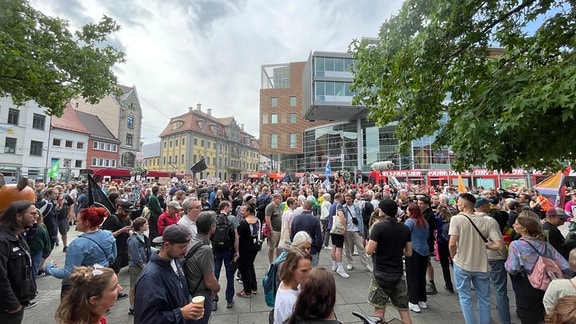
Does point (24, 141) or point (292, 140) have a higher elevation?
point (292, 140)

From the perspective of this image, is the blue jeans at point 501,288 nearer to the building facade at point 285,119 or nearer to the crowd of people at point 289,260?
the crowd of people at point 289,260

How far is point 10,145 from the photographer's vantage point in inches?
1167

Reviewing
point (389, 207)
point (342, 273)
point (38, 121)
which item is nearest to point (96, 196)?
point (342, 273)

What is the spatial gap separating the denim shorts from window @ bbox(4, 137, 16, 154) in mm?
41386

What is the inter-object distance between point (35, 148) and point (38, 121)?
3.36m

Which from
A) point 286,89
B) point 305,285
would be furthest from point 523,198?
point 286,89

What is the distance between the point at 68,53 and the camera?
6992mm

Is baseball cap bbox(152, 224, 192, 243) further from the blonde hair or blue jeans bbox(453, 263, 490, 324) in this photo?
blue jeans bbox(453, 263, 490, 324)

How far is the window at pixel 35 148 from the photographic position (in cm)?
3172

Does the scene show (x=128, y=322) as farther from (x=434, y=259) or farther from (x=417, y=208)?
(x=434, y=259)

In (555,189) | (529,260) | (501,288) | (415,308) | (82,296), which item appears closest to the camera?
(82,296)

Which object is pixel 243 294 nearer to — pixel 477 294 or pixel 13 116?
pixel 477 294

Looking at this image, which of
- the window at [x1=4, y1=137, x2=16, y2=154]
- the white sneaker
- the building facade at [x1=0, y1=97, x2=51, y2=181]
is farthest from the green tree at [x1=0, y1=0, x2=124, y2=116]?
the window at [x1=4, y1=137, x2=16, y2=154]

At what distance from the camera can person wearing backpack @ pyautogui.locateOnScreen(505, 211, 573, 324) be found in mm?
3234
